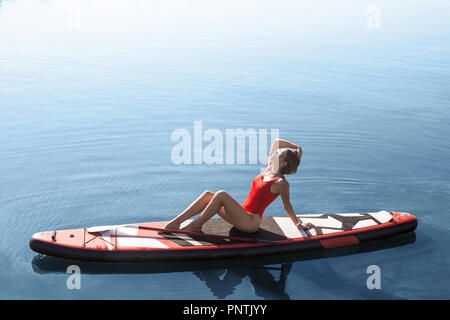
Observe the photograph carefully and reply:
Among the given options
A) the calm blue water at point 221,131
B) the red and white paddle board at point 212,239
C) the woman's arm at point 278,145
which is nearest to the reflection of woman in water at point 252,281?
the calm blue water at point 221,131

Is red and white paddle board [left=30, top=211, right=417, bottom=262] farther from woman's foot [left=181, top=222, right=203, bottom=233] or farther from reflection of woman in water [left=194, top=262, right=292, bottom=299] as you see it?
reflection of woman in water [left=194, top=262, right=292, bottom=299]

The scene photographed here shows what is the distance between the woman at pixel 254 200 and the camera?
20.9ft

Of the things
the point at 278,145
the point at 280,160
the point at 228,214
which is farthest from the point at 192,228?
the point at 278,145

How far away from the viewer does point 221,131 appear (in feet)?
37.7

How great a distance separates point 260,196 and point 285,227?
746mm

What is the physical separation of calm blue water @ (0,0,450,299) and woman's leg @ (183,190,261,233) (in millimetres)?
490

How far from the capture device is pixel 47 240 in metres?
6.31

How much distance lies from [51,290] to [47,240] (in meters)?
0.65

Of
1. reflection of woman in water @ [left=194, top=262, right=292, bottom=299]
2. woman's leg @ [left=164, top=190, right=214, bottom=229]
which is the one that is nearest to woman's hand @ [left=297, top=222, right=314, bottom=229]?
reflection of woman in water @ [left=194, top=262, right=292, bottom=299]

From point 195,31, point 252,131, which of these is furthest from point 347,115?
point 195,31

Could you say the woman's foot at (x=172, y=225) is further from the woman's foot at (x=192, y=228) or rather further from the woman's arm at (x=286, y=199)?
the woman's arm at (x=286, y=199)

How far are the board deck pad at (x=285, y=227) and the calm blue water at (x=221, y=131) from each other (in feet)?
1.07

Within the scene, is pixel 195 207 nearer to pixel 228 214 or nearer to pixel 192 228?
pixel 192 228
